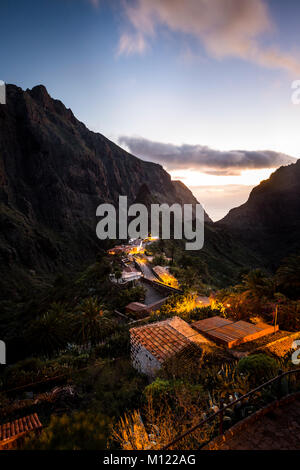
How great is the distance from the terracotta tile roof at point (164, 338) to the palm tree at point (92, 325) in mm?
7868

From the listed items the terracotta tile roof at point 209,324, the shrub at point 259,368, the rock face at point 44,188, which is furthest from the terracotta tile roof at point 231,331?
the rock face at point 44,188

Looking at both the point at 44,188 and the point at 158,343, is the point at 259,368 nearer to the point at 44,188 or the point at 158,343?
the point at 158,343

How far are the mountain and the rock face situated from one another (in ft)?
307

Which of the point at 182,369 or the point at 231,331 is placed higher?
the point at 231,331

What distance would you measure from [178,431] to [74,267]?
320ft

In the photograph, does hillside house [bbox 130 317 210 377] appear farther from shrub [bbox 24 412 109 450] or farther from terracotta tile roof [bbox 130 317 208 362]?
shrub [bbox 24 412 109 450]

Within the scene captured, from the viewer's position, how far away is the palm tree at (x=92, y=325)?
18.6 metres

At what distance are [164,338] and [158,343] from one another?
43 cm

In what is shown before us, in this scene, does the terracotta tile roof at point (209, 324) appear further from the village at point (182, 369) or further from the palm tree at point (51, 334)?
the palm tree at point (51, 334)

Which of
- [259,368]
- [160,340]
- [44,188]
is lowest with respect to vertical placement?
[160,340]

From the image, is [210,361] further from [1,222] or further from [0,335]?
[1,222]

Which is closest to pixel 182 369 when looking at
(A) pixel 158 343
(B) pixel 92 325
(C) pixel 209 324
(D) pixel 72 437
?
(A) pixel 158 343

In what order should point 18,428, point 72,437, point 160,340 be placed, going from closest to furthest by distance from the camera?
point 72,437
point 18,428
point 160,340

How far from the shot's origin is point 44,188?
416 feet
